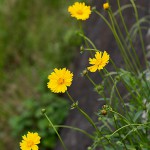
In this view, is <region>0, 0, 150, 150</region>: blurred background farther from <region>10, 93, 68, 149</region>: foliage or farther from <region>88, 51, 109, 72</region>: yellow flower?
<region>88, 51, 109, 72</region>: yellow flower

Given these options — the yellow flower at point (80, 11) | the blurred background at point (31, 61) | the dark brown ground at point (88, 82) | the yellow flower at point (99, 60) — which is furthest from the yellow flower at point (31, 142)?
the blurred background at point (31, 61)

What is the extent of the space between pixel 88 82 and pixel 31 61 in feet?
5.71

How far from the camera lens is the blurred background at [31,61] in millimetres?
4254

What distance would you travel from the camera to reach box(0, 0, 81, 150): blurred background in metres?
4.25

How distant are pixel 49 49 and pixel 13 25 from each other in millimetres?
735

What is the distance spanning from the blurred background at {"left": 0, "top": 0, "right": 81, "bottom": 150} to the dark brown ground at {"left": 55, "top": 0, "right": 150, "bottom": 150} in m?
0.45

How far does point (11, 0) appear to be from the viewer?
219 inches

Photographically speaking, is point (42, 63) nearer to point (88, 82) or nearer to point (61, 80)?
point (88, 82)

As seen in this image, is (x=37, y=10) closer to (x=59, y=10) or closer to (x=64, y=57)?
(x=59, y=10)

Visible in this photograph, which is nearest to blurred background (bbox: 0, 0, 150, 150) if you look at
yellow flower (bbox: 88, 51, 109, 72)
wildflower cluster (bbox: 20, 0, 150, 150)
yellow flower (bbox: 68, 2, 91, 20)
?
wildflower cluster (bbox: 20, 0, 150, 150)

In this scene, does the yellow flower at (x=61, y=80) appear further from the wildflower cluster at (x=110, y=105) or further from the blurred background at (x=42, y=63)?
the blurred background at (x=42, y=63)

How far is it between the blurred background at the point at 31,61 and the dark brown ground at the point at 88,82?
17.7 inches

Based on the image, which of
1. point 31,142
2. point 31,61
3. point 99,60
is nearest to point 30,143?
point 31,142

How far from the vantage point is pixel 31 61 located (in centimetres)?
516
